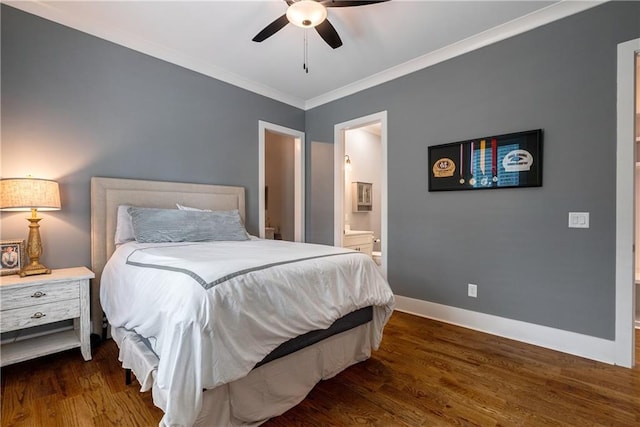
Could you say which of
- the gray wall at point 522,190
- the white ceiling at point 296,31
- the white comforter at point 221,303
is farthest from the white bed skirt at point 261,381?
the white ceiling at point 296,31

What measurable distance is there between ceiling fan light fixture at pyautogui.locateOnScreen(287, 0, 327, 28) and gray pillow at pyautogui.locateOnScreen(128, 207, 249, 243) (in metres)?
1.83

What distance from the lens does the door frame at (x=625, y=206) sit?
2.14 metres

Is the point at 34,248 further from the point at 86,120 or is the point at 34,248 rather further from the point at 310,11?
the point at 310,11

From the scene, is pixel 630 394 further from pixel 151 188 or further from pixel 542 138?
pixel 151 188

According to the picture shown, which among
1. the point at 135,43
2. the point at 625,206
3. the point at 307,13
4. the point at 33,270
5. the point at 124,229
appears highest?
the point at 135,43

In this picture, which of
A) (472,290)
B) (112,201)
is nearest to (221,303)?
(112,201)

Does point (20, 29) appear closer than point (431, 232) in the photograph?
Yes

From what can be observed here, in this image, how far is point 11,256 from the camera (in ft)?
7.29

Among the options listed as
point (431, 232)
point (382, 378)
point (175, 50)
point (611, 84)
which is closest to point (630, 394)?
point (382, 378)

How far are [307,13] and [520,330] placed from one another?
3133 millimetres

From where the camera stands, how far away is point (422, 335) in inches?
108

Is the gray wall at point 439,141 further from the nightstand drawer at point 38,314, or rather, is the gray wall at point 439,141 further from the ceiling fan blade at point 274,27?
the ceiling fan blade at point 274,27

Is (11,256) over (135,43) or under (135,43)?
under

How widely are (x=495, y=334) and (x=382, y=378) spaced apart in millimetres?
1432
